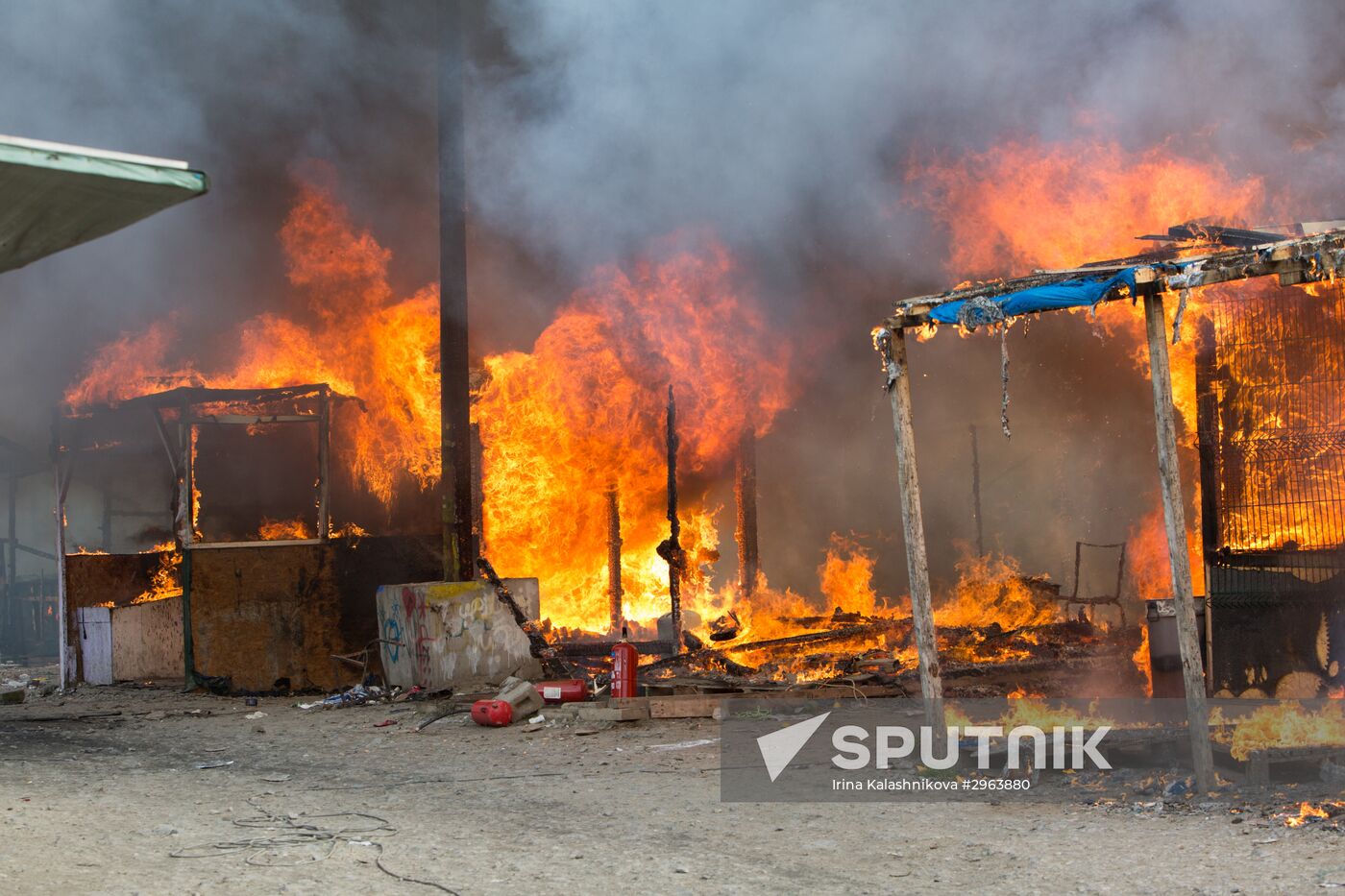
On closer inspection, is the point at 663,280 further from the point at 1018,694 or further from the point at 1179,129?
the point at 1018,694

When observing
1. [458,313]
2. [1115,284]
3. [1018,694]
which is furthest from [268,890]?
[458,313]

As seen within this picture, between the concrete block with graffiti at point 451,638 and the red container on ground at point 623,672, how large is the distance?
2.64m

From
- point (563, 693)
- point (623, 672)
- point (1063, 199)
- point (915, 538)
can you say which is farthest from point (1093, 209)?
point (915, 538)

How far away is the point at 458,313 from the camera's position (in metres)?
15.4

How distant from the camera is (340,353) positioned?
18812 mm

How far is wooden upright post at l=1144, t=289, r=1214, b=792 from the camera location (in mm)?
6918

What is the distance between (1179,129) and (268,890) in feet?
52.0

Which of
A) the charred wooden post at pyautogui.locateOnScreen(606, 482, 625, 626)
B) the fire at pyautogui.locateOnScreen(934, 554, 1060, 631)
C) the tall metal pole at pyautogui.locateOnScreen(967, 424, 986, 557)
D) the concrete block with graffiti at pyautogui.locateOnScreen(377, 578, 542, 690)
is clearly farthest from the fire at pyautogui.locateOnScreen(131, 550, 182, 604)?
the tall metal pole at pyautogui.locateOnScreen(967, 424, 986, 557)

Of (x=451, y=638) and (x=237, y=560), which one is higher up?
(x=237, y=560)

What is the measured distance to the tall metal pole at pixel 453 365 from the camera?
1541 centimetres

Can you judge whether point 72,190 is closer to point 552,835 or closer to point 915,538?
point 552,835

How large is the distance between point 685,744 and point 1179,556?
4.49 metres

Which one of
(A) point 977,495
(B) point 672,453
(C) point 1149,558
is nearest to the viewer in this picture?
(B) point 672,453

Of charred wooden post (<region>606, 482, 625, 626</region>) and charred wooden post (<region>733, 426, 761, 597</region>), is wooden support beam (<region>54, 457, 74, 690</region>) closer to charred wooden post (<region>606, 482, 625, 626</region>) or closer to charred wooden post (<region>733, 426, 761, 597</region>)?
charred wooden post (<region>606, 482, 625, 626</region>)
